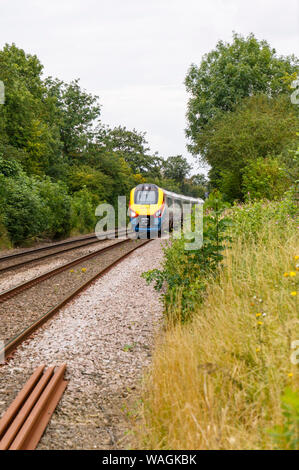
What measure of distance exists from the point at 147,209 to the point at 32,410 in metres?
17.2

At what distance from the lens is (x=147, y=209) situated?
811 inches

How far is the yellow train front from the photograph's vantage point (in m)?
20.6

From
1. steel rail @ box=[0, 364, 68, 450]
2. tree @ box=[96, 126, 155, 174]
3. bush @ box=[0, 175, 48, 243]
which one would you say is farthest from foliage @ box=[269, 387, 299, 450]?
tree @ box=[96, 126, 155, 174]

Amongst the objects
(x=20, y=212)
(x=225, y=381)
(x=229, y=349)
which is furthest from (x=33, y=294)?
(x=20, y=212)

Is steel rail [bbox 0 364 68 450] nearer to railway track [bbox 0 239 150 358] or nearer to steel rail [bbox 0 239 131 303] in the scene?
railway track [bbox 0 239 150 358]

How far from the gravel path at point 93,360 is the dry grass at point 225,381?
43 centimetres

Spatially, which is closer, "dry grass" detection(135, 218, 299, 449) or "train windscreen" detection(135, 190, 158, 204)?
"dry grass" detection(135, 218, 299, 449)

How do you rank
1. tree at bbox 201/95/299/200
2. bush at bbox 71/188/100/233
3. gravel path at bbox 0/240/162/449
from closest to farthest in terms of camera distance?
gravel path at bbox 0/240/162/449, tree at bbox 201/95/299/200, bush at bbox 71/188/100/233

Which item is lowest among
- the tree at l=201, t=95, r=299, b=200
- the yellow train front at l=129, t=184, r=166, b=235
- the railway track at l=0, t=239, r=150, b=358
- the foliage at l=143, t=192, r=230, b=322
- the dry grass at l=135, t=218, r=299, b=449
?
the railway track at l=0, t=239, r=150, b=358

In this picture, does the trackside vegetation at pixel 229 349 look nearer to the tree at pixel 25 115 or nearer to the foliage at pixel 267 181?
the foliage at pixel 267 181

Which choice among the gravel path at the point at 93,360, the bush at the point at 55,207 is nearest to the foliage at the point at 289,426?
the gravel path at the point at 93,360

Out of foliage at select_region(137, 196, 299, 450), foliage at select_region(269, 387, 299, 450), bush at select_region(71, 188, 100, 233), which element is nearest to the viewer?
foliage at select_region(269, 387, 299, 450)

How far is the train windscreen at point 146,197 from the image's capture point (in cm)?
2086

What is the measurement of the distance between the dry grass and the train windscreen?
16.6m
